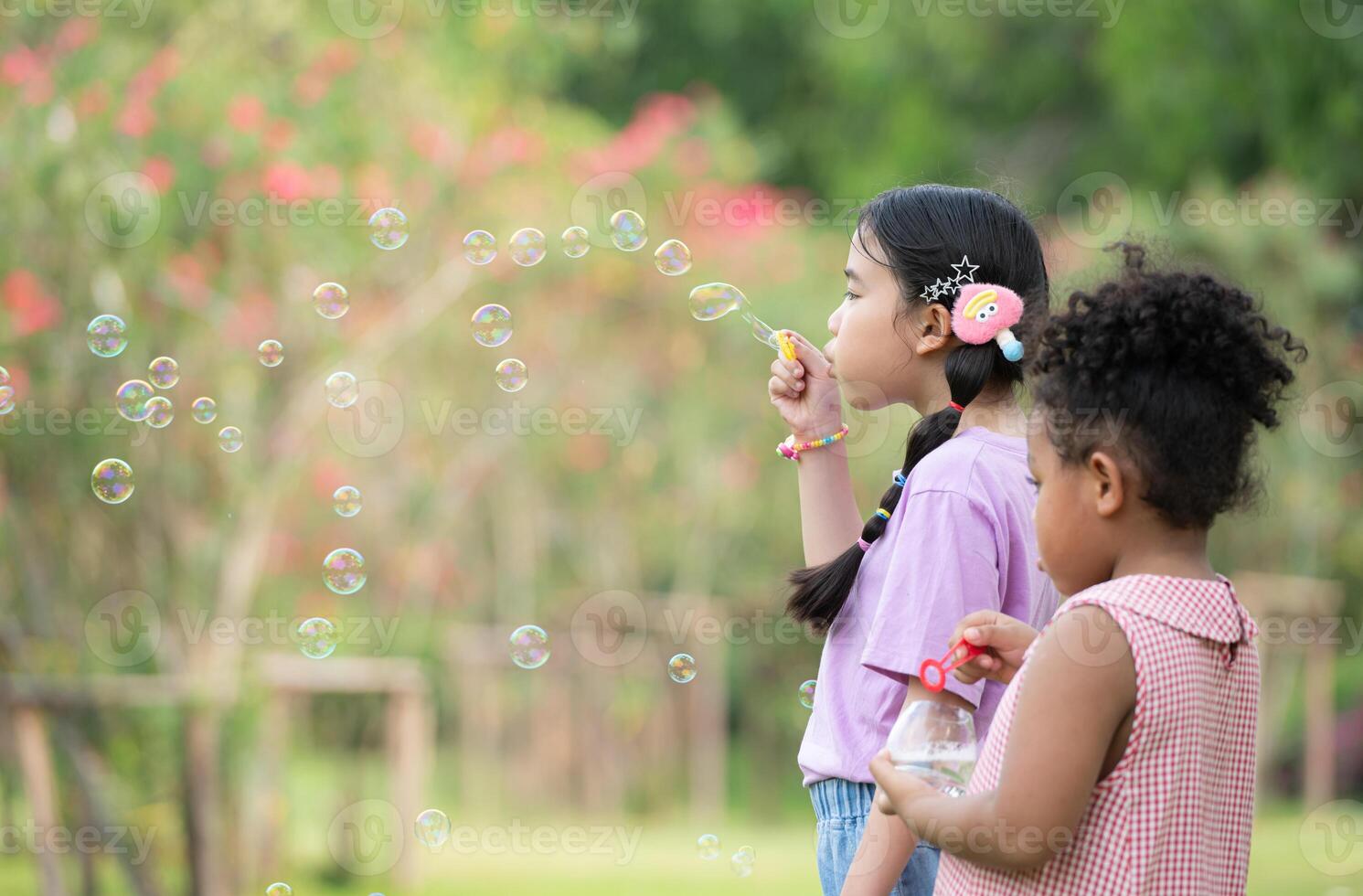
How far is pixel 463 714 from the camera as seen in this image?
770 cm

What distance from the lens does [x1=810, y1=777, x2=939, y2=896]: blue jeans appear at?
172 cm

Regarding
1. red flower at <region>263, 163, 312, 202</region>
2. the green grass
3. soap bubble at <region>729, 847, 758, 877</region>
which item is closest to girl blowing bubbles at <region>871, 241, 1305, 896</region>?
soap bubble at <region>729, 847, 758, 877</region>

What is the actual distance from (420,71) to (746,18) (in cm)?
658

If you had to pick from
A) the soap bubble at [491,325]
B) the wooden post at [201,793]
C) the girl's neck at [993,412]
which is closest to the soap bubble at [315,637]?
the soap bubble at [491,325]

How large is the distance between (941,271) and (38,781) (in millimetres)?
4010

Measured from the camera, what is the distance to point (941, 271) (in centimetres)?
182

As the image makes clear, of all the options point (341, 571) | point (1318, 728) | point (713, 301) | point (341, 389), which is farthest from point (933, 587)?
point (1318, 728)

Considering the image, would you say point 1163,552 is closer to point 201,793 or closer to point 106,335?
point 106,335

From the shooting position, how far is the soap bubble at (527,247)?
3.06 meters

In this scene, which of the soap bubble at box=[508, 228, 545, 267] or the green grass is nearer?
the soap bubble at box=[508, 228, 545, 267]

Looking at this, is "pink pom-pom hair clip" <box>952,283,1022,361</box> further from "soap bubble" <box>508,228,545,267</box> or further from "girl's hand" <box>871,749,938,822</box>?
"soap bubble" <box>508,228,545,267</box>

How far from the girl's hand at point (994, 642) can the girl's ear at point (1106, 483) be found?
17 centimetres

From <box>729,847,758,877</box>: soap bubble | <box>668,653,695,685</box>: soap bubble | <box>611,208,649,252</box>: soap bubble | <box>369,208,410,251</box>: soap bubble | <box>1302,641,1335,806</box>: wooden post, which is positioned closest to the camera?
<box>729,847,758,877</box>: soap bubble

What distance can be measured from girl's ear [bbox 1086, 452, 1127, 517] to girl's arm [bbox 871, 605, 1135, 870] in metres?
0.11
